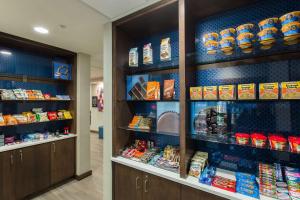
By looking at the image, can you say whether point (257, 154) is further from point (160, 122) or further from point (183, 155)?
point (160, 122)

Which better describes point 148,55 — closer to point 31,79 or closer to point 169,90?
point 169,90

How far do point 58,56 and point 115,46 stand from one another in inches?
86.7

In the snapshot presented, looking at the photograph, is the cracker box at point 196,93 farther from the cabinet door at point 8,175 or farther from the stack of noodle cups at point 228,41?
the cabinet door at point 8,175

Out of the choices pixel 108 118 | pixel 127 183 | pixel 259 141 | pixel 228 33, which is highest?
pixel 228 33

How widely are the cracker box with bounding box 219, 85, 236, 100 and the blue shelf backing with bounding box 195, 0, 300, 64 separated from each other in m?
0.33

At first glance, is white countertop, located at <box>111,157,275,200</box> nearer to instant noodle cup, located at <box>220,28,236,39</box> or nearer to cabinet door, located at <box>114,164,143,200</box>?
cabinet door, located at <box>114,164,143,200</box>

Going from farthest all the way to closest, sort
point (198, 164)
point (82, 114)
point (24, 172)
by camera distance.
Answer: point (82, 114)
point (24, 172)
point (198, 164)

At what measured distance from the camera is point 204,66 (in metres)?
1.64

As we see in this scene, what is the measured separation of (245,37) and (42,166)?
3598 millimetres

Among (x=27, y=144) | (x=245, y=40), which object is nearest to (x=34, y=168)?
(x=27, y=144)

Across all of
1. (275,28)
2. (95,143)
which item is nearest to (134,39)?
(275,28)

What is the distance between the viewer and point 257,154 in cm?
140

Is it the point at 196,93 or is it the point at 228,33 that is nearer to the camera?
the point at 228,33

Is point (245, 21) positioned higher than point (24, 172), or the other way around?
point (245, 21)
